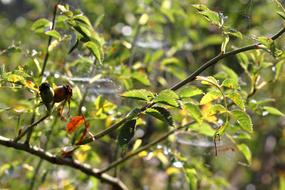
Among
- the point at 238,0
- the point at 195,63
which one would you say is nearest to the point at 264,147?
the point at 195,63

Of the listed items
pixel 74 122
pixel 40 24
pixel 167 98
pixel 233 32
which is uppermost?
pixel 233 32

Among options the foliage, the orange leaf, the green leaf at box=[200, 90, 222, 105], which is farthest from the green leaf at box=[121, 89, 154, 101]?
the orange leaf

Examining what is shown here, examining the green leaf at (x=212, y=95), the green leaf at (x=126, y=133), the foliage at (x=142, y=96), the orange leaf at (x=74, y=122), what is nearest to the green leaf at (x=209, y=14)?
the foliage at (x=142, y=96)

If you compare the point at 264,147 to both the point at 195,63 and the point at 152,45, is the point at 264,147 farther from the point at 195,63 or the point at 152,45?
the point at 152,45

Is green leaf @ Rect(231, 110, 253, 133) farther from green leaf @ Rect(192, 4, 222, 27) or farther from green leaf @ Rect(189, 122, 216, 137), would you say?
green leaf @ Rect(189, 122, 216, 137)

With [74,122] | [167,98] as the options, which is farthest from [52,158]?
[167,98]

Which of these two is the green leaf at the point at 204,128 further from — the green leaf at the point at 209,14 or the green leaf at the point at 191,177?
the green leaf at the point at 209,14

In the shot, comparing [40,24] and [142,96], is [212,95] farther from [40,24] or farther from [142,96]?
[40,24]
